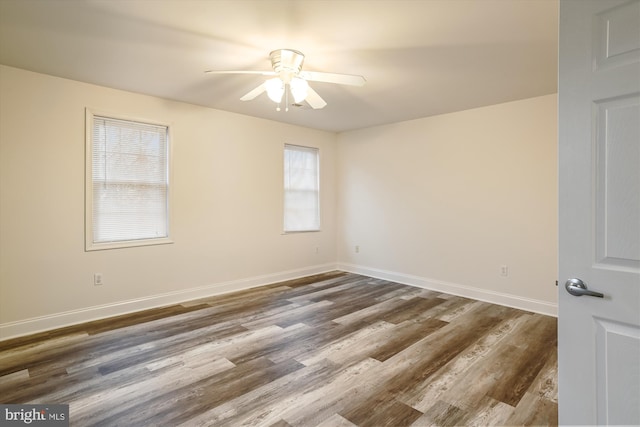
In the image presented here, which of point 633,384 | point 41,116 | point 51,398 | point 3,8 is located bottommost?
point 51,398

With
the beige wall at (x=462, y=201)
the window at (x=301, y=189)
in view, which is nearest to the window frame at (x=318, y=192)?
the window at (x=301, y=189)

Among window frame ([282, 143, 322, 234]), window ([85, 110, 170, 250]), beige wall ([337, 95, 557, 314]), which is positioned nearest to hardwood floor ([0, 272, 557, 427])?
beige wall ([337, 95, 557, 314])

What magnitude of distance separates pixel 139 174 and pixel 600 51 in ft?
Answer: 13.2

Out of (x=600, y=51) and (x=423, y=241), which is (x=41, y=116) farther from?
(x=423, y=241)

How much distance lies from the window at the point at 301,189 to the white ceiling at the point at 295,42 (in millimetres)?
1792

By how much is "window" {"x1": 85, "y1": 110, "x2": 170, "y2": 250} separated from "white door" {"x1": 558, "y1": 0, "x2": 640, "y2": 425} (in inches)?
152

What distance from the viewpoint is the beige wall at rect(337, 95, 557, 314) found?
366cm

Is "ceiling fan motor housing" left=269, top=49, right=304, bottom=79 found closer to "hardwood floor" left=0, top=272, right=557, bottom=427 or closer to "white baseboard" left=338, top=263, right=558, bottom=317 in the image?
"hardwood floor" left=0, top=272, right=557, bottom=427

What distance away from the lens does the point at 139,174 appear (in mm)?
3689

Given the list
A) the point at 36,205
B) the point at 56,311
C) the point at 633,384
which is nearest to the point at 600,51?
the point at 633,384

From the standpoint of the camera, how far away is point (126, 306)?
3578mm

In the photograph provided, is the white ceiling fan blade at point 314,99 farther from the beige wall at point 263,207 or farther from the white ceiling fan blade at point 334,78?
the beige wall at point 263,207

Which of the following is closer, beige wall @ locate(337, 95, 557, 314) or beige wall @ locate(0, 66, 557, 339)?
beige wall @ locate(0, 66, 557, 339)

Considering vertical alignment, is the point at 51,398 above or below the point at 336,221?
below
